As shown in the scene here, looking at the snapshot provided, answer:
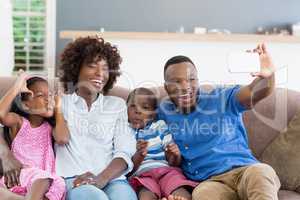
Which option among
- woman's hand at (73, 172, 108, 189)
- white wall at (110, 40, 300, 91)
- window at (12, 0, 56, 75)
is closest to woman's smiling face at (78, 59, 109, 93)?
woman's hand at (73, 172, 108, 189)

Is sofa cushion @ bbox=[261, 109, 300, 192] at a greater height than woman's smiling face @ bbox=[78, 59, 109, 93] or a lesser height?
lesser

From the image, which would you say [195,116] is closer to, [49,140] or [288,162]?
[288,162]

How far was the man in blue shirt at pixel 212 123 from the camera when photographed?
70.4 inches

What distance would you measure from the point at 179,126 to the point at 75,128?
44 cm

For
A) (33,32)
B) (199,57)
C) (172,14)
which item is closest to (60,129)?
(199,57)

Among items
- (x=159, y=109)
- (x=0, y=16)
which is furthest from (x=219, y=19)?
(x=159, y=109)

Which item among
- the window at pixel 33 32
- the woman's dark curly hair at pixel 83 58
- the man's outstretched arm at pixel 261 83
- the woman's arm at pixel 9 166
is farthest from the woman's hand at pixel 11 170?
the window at pixel 33 32

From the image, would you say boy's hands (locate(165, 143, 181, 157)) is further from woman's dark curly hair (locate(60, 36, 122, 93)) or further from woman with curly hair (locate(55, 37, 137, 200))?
woman's dark curly hair (locate(60, 36, 122, 93))

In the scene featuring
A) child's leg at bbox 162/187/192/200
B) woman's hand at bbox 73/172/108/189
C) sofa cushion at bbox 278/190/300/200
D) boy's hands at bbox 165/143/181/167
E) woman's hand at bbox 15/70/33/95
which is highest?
woman's hand at bbox 15/70/33/95

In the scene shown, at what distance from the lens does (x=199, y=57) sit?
3.86 meters

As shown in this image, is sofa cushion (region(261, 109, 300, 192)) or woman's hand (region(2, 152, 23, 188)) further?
sofa cushion (region(261, 109, 300, 192))

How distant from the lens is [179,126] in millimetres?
1963

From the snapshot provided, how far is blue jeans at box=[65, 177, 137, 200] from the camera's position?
162 centimetres

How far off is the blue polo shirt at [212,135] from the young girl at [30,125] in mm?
507
